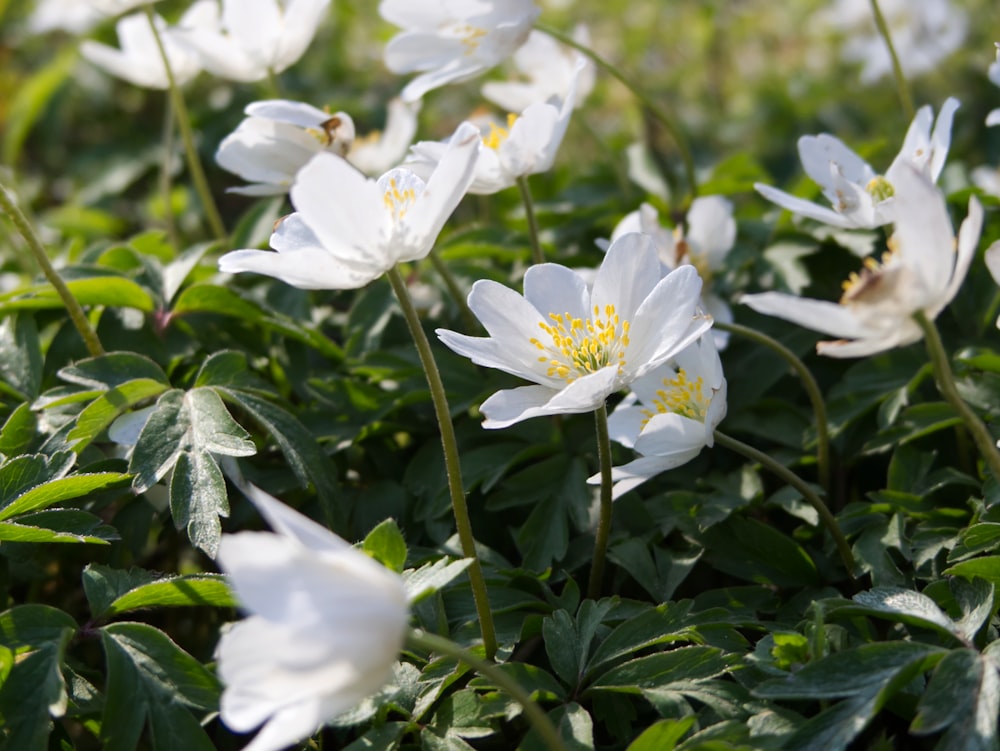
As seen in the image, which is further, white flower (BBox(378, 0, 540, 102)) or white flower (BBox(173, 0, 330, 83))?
white flower (BBox(173, 0, 330, 83))

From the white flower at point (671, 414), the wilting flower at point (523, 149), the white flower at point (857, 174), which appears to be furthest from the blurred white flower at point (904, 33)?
the white flower at point (671, 414)

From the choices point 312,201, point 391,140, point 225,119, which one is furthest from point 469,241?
point 225,119

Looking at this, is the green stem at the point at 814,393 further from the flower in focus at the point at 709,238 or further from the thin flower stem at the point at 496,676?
the thin flower stem at the point at 496,676

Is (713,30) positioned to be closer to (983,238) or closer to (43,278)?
(983,238)

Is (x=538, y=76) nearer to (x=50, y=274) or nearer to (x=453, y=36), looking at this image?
Answer: (x=453, y=36)

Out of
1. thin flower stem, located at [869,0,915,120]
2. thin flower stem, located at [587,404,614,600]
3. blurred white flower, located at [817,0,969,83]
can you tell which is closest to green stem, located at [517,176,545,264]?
thin flower stem, located at [587,404,614,600]

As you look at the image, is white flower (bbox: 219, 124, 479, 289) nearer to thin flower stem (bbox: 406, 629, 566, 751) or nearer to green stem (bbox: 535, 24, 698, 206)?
thin flower stem (bbox: 406, 629, 566, 751)
